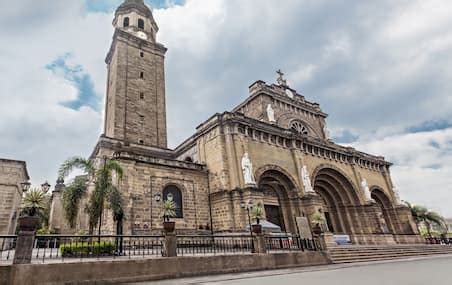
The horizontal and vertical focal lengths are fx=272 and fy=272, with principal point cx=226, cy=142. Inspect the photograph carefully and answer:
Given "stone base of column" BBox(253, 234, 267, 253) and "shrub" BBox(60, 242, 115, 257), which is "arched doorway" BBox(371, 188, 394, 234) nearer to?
"stone base of column" BBox(253, 234, 267, 253)

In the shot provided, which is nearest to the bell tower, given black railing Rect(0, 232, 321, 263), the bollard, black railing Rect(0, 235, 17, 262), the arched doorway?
black railing Rect(0, 232, 321, 263)

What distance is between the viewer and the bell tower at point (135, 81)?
29.8 metres

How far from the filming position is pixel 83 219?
2342 cm

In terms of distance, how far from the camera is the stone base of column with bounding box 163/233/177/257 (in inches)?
433

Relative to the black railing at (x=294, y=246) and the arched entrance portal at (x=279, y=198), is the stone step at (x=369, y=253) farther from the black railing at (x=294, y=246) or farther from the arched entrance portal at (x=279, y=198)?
the arched entrance portal at (x=279, y=198)

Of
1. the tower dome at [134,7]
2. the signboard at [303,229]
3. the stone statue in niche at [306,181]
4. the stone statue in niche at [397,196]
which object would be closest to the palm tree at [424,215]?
the stone statue in niche at [397,196]

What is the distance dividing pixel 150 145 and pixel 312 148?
17483 mm

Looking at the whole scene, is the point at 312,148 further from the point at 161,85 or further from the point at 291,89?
the point at 161,85

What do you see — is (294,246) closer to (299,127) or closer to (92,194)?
(92,194)

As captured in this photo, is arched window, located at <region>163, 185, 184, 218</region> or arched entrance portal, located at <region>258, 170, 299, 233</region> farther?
arched entrance portal, located at <region>258, 170, 299, 233</region>

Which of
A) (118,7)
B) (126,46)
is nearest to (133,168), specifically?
(126,46)

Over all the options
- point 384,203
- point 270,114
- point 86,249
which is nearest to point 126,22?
point 270,114

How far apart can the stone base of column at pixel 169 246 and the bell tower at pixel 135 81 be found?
18.0 meters

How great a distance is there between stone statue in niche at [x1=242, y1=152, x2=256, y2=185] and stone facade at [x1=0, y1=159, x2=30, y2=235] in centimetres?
1656
